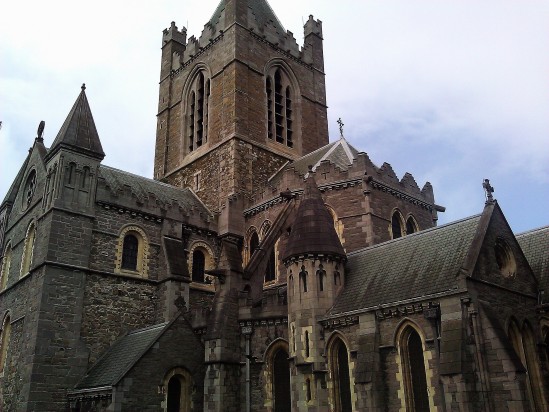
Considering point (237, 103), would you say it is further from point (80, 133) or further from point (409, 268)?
point (409, 268)

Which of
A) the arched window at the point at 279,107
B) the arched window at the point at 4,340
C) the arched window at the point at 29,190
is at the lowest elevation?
the arched window at the point at 4,340

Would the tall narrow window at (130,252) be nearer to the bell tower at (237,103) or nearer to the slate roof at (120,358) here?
the slate roof at (120,358)

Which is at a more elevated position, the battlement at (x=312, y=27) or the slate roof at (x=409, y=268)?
the battlement at (x=312, y=27)

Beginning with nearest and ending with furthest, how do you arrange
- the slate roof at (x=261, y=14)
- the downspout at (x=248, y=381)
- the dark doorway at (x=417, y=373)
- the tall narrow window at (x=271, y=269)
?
the dark doorway at (x=417, y=373) → the downspout at (x=248, y=381) → the tall narrow window at (x=271, y=269) → the slate roof at (x=261, y=14)

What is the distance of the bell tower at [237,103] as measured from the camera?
32781mm

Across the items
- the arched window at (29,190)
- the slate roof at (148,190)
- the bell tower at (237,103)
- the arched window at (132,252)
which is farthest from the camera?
the bell tower at (237,103)

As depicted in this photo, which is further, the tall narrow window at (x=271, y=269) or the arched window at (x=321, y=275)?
the tall narrow window at (x=271, y=269)

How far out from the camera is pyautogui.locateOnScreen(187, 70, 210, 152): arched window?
36.3 m

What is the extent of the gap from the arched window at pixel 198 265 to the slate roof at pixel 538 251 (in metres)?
14.3

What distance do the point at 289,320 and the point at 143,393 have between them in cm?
558

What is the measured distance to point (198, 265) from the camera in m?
27.3

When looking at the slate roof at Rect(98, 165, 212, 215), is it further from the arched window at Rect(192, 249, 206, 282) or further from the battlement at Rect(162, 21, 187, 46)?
the battlement at Rect(162, 21, 187, 46)

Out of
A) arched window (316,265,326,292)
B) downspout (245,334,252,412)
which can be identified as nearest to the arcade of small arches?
arched window (316,265,326,292)

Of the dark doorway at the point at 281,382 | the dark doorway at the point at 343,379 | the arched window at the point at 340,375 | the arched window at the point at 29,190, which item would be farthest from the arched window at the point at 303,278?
the arched window at the point at 29,190
